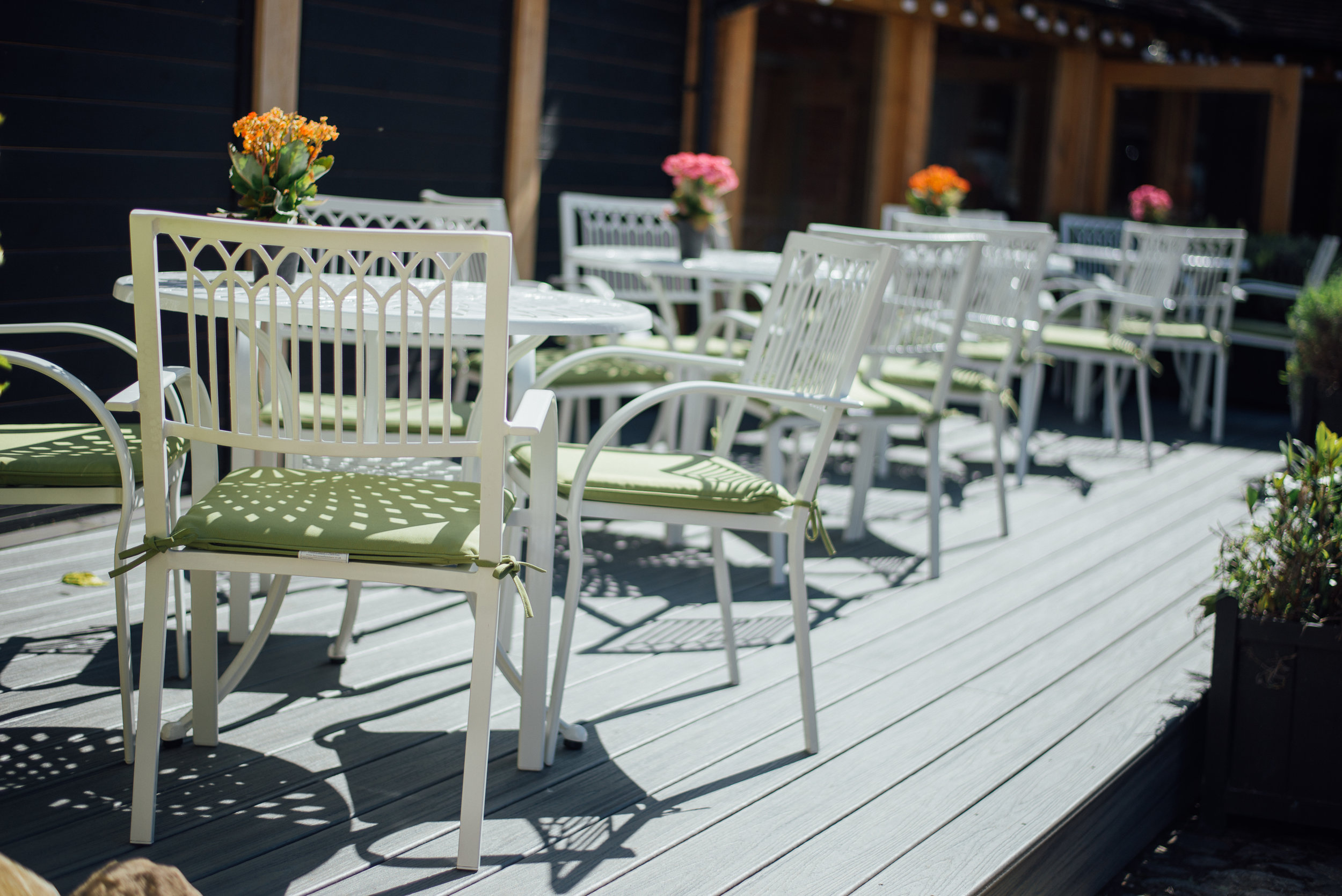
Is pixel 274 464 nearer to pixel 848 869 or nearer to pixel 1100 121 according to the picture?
pixel 848 869

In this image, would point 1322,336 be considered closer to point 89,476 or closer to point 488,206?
point 488,206

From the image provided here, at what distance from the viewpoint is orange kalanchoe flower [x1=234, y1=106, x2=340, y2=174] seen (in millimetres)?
2527

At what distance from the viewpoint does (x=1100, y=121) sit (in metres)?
9.59

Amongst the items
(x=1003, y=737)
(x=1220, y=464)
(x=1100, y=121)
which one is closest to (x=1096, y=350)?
(x=1220, y=464)

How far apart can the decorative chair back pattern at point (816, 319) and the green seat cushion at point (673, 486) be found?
25 centimetres

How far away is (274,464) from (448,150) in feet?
8.53

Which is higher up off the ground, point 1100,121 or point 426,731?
point 1100,121

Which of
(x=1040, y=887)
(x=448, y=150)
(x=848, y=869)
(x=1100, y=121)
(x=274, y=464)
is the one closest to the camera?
(x=848, y=869)

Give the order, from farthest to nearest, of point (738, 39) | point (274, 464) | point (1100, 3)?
1. point (1100, 3)
2. point (738, 39)
3. point (274, 464)

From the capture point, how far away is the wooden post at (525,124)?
5.32 m

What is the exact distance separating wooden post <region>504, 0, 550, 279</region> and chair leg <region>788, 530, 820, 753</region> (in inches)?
123

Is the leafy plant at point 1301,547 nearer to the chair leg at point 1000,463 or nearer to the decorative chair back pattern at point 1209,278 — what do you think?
the chair leg at point 1000,463

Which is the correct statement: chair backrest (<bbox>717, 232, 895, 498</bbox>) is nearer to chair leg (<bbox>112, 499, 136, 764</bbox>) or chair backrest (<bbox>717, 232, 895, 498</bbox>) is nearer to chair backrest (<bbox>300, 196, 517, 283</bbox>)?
chair backrest (<bbox>300, 196, 517, 283</bbox>)

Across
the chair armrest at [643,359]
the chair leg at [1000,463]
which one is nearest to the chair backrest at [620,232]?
the chair leg at [1000,463]
